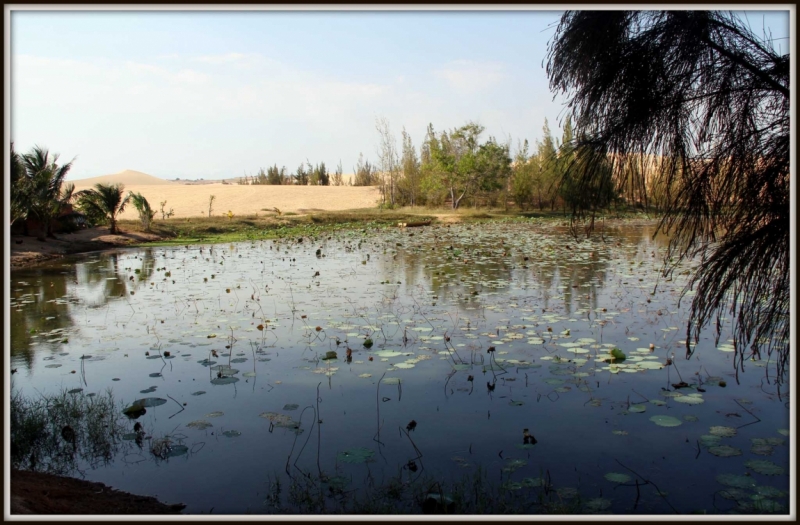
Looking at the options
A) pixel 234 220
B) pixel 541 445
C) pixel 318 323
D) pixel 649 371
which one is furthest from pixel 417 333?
pixel 234 220

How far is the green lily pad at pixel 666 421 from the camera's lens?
4238 millimetres

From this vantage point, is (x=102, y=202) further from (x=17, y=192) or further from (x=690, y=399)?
(x=690, y=399)

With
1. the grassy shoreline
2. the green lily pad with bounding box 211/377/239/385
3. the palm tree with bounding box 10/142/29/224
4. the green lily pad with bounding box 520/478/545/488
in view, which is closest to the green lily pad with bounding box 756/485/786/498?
the green lily pad with bounding box 520/478/545/488

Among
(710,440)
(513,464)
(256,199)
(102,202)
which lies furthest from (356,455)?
(256,199)

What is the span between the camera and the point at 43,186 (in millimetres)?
17250

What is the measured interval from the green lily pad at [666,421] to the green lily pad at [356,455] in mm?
2046

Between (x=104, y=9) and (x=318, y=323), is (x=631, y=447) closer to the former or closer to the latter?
(x=104, y=9)

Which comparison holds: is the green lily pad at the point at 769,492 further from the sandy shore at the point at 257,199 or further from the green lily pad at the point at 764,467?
the sandy shore at the point at 257,199

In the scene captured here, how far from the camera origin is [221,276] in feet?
39.3

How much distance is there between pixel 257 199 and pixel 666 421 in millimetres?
36869

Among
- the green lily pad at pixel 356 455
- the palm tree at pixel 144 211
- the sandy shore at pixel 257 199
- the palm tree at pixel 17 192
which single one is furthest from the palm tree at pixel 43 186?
the green lily pad at pixel 356 455

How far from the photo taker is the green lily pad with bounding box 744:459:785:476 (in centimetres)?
352

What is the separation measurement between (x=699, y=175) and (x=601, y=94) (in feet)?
2.56

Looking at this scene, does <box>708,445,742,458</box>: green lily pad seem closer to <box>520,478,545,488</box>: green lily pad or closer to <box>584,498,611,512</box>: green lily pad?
<box>584,498,611,512</box>: green lily pad
